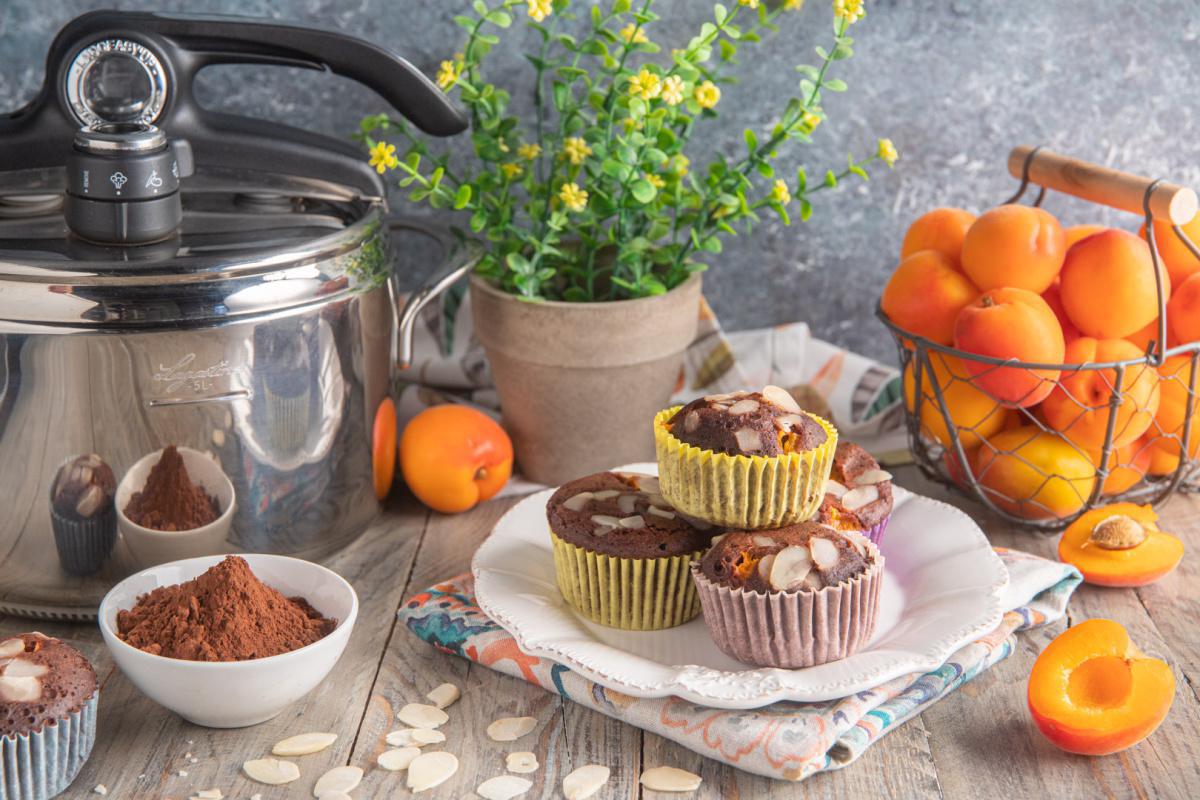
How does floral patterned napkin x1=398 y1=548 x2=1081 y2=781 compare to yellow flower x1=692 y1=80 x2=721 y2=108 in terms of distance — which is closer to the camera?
floral patterned napkin x1=398 y1=548 x2=1081 y2=781

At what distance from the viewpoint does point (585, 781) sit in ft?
2.89

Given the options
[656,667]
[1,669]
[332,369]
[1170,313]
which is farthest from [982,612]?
[1,669]

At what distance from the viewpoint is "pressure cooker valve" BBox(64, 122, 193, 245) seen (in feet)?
3.32

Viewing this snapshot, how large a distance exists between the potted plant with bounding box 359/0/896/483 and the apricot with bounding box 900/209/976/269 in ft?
0.29

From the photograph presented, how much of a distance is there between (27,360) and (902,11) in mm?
1065

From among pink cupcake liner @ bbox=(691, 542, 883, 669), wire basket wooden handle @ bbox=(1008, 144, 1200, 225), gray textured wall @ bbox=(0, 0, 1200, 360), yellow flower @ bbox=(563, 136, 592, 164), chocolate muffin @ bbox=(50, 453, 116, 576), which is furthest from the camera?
gray textured wall @ bbox=(0, 0, 1200, 360)

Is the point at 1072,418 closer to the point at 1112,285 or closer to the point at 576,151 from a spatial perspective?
the point at 1112,285

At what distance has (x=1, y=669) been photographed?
83 cm

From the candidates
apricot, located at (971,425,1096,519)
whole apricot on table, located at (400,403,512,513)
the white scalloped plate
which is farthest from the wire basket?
whole apricot on table, located at (400,403,512,513)

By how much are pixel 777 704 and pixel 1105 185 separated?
0.65m

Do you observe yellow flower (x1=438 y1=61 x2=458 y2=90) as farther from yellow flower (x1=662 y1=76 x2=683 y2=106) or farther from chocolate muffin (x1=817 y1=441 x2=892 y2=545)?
chocolate muffin (x1=817 y1=441 x2=892 y2=545)

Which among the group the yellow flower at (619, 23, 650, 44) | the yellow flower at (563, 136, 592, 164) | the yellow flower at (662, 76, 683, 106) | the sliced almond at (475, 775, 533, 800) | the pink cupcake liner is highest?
the yellow flower at (619, 23, 650, 44)

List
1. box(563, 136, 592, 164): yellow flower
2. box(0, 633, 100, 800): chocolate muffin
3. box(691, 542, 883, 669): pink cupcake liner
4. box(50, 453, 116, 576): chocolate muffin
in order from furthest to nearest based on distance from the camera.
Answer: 1. box(563, 136, 592, 164): yellow flower
2. box(50, 453, 116, 576): chocolate muffin
3. box(691, 542, 883, 669): pink cupcake liner
4. box(0, 633, 100, 800): chocolate muffin

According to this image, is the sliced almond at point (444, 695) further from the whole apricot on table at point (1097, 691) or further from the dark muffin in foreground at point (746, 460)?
the whole apricot on table at point (1097, 691)
